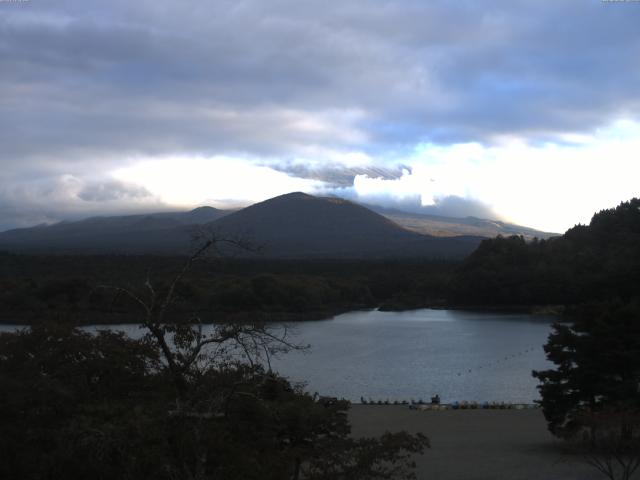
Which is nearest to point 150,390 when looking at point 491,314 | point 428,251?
point 491,314

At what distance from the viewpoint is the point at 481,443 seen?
10.8 meters

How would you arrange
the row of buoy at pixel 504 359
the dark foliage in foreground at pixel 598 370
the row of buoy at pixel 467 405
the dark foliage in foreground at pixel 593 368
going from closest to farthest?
1. the dark foliage in foreground at pixel 593 368
2. the dark foliage in foreground at pixel 598 370
3. the row of buoy at pixel 467 405
4. the row of buoy at pixel 504 359

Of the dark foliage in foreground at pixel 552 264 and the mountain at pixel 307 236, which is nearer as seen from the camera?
the dark foliage in foreground at pixel 552 264

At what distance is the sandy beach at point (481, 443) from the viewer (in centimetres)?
884

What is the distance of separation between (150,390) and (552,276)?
3825 cm

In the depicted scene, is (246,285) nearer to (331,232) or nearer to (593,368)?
(593,368)

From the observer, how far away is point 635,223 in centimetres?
4494

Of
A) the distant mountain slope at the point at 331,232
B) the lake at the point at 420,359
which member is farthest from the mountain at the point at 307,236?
the lake at the point at 420,359

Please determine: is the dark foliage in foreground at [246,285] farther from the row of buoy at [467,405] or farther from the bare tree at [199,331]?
the bare tree at [199,331]

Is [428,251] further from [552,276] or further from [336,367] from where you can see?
[336,367]

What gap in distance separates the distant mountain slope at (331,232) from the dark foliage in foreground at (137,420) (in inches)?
2771

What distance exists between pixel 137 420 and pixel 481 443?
7.75 metres

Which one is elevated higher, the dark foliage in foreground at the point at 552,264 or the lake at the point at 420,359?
the dark foliage in foreground at the point at 552,264

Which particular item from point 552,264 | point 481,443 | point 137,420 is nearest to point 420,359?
point 481,443
